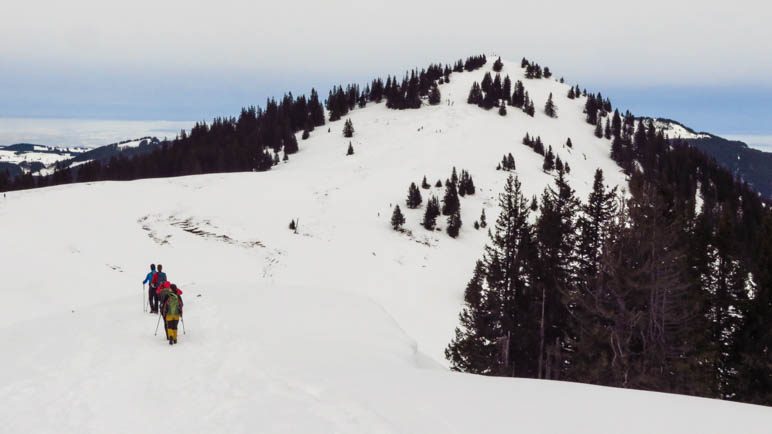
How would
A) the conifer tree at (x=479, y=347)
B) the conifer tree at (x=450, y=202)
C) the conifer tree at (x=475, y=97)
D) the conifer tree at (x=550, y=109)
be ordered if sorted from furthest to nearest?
the conifer tree at (x=550, y=109), the conifer tree at (x=475, y=97), the conifer tree at (x=450, y=202), the conifer tree at (x=479, y=347)

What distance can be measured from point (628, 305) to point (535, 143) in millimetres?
53950

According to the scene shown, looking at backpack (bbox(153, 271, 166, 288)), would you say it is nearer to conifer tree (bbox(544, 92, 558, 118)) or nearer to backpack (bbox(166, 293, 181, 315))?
backpack (bbox(166, 293, 181, 315))

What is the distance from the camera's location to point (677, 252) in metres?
13.4

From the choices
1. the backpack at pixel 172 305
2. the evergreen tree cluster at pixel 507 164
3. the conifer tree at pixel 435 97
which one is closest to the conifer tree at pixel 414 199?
the evergreen tree cluster at pixel 507 164


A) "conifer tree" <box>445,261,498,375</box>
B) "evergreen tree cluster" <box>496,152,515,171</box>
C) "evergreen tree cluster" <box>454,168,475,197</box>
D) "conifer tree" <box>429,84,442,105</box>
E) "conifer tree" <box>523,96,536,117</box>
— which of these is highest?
"conifer tree" <box>429,84,442,105</box>

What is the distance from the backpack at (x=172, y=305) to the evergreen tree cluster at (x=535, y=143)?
62.1m

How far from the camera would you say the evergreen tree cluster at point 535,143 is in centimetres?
6390

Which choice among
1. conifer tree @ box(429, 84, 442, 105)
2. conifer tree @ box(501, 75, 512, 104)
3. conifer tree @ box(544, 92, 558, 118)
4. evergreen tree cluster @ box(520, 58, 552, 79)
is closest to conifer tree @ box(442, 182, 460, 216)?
conifer tree @ box(429, 84, 442, 105)

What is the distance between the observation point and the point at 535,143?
65125mm

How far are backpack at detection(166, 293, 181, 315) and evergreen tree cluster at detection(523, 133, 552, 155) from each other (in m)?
62.1

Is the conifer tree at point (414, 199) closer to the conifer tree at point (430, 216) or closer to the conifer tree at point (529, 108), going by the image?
the conifer tree at point (430, 216)

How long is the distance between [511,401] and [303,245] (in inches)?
1103

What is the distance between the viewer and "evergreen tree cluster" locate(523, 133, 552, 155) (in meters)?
63.9

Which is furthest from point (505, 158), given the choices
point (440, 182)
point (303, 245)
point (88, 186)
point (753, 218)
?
point (88, 186)
